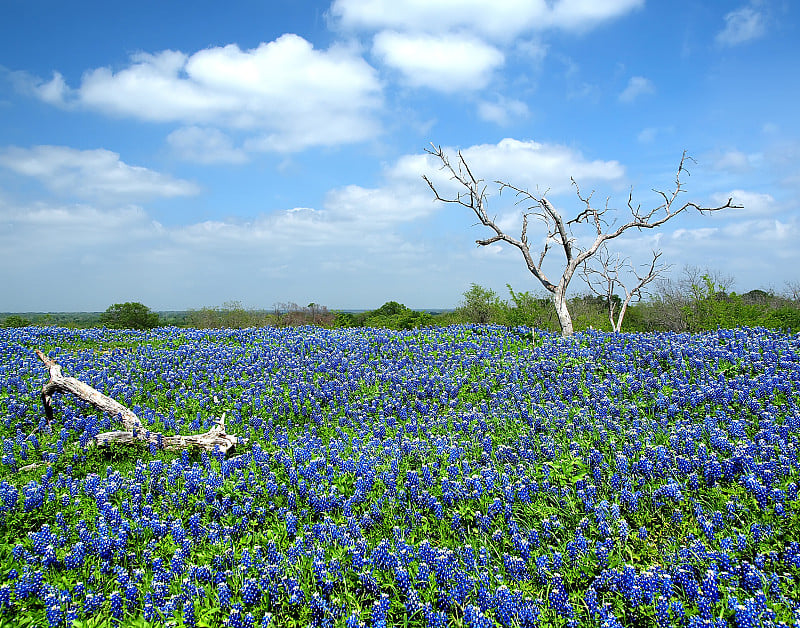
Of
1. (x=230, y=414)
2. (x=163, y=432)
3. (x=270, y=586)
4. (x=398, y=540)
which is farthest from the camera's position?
(x=230, y=414)

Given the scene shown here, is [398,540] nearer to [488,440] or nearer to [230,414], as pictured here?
[488,440]

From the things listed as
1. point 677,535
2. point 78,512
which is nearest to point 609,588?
point 677,535

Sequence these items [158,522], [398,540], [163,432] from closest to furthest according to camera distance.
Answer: [398,540], [158,522], [163,432]

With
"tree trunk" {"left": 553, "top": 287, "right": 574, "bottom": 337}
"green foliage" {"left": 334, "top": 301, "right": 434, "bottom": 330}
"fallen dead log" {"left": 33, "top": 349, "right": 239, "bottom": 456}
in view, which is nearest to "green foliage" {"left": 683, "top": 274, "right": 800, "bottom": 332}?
"tree trunk" {"left": 553, "top": 287, "right": 574, "bottom": 337}

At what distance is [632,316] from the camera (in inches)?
1633

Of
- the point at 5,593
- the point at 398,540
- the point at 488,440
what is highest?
the point at 488,440

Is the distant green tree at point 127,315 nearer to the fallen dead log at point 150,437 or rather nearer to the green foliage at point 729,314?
the fallen dead log at point 150,437

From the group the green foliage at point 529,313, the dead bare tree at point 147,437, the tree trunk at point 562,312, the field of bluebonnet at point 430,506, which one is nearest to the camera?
the field of bluebonnet at point 430,506

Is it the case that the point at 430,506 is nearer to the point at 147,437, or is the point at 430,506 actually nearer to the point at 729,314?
the point at 147,437

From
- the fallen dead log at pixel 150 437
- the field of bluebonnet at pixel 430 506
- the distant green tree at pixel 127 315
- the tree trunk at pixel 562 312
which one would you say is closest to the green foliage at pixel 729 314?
the tree trunk at pixel 562 312

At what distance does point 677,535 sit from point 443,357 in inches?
313

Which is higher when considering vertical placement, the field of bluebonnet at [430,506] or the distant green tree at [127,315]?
the distant green tree at [127,315]

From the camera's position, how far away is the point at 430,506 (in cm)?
552

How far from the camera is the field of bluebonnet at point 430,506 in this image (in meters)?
4.10
